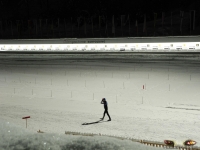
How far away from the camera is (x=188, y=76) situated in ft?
73.9

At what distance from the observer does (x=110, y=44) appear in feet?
116

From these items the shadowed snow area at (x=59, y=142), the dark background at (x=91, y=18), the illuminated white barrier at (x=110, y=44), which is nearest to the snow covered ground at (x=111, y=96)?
the shadowed snow area at (x=59, y=142)

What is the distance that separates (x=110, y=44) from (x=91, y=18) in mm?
19971

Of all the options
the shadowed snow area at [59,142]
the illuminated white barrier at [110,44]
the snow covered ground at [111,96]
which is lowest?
the shadowed snow area at [59,142]

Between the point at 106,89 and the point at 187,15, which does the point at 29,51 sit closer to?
the point at 106,89

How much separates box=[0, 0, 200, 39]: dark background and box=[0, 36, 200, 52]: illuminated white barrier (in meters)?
9.89

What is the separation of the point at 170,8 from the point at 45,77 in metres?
44.5

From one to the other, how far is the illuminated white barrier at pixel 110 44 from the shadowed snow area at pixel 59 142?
23.7 metres

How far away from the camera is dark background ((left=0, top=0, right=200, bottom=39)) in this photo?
49.6 m

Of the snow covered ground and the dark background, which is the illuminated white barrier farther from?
the dark background

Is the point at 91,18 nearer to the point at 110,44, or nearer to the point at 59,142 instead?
the point at 110,44

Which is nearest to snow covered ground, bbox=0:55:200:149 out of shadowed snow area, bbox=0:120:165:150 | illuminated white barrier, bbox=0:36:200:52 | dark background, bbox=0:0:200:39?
shadowed snow area, bbox=0:120:165:150

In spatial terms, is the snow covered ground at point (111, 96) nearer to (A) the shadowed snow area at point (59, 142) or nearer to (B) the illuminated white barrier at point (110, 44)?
(A) the shadowed snow area at point (59, 142)

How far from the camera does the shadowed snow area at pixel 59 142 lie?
1016 centimetres
